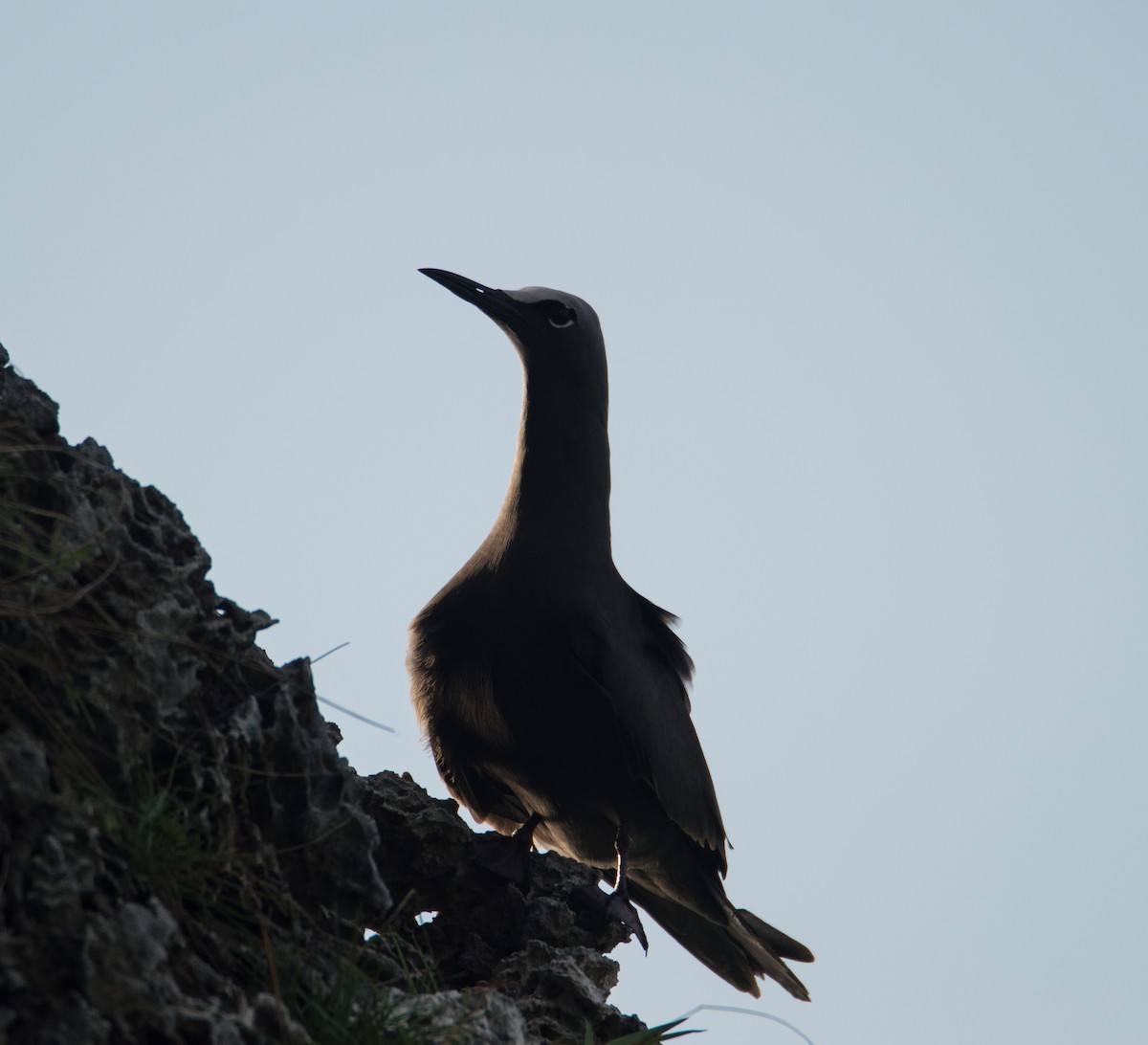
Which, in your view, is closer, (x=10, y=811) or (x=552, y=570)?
(x=10, y=811)

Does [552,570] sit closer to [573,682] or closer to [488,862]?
[573,682]

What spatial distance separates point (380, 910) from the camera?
11.5 ft

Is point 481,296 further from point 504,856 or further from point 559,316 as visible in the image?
point 504,856

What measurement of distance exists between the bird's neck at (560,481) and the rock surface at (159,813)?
2.12m

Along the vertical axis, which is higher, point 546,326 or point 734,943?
point 546,326

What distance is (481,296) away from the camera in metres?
6.23

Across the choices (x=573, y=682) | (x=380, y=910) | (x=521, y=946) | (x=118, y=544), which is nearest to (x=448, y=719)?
(x=573, y=682)

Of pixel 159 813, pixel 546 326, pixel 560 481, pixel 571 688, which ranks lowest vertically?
pixel 159 813

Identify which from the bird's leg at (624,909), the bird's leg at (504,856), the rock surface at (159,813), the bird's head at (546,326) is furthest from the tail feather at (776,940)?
the bird's head at (546,326)

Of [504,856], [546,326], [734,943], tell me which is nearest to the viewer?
[504,856]

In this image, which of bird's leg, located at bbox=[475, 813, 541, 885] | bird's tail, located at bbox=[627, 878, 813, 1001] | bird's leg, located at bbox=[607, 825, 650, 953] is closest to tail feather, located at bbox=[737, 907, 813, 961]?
bird's tail, located at bbox=[627, 878, 813, 1001]

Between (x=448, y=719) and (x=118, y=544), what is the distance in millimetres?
2546

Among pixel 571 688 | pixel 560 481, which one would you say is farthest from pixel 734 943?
pixel 560 481

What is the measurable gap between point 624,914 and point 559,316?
2686 mm
